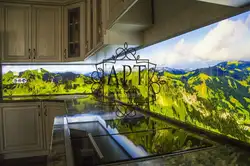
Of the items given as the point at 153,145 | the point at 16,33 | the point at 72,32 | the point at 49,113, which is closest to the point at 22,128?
the point at 49,113

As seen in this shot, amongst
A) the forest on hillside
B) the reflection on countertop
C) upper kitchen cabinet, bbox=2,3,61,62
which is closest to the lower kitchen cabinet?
upper kitchen cabinet, bbox=2,3,61,62

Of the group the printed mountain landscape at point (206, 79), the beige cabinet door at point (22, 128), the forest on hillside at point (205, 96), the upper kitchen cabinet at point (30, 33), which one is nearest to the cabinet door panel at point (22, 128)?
the beige cabinet door at point (22, 128)

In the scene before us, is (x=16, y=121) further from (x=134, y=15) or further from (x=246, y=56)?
(x=246, y=56)

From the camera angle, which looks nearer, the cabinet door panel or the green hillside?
the green hillside

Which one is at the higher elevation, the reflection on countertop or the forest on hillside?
the forest on hillside

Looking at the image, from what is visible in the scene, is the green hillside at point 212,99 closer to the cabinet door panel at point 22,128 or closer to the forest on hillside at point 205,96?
the forest on hillside at point 205,96

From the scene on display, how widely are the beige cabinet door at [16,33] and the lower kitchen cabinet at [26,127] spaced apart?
28.5 inches

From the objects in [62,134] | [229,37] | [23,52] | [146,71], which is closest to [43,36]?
[23,52]

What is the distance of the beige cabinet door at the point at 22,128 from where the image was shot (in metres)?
3.19

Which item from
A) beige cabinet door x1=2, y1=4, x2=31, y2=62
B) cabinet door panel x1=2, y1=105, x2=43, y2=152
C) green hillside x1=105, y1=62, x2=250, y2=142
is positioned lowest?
cabinet door panel x1=2, y1=105, x2=43, y2=152

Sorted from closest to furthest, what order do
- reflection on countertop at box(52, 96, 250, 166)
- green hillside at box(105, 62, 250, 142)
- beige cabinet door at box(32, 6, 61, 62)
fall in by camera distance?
reflection on countertop at box(52, 96, 250, 166) → green hillside at box(105, 62, 250, 142) → beige cabinet door at box(32, 6, 61, 62)

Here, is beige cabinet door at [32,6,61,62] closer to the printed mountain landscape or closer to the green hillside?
the printed mountain landscape

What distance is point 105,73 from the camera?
128 inches

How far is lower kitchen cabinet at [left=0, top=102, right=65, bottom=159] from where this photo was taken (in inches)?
126
